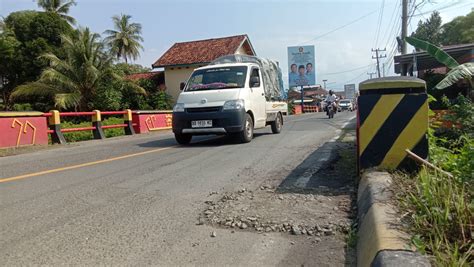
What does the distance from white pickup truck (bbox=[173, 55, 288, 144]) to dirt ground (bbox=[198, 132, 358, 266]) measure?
149 inches

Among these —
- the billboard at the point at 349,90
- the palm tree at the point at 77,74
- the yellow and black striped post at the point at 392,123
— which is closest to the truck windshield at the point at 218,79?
the yellow and black striped post at the point at 392,123

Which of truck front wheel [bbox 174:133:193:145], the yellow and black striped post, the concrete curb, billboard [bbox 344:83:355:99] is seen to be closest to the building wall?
truck front wheel [bbox 174:133:193:145]

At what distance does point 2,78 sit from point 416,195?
40.2 meters

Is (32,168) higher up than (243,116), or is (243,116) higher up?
(243,116)

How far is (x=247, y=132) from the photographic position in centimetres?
987

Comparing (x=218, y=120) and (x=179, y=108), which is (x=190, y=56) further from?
(x=218, y=120)

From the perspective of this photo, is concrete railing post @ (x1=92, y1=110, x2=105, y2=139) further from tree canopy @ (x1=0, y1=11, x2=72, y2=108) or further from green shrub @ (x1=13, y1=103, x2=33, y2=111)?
tree canopy @ (x1=0, y1=11, x2=72, y2=108)

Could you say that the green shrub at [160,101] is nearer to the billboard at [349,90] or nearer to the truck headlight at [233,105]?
the truck headlight at [233,105]

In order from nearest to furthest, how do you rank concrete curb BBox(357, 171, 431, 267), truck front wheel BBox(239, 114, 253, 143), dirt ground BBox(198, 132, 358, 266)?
concrete curb BBox(357, 171, 431, 267) → dirt ground BBox(198, 132, 358, 266) → truck front wheel BBox(239, 114, 253, 143)

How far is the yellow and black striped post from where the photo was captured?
179 inches

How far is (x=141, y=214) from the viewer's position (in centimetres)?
409

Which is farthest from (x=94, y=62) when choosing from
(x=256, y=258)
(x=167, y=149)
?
(x=256, y=258)

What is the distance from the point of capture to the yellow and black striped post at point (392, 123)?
14.9ft

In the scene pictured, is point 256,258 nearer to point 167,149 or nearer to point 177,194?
point 177,194
